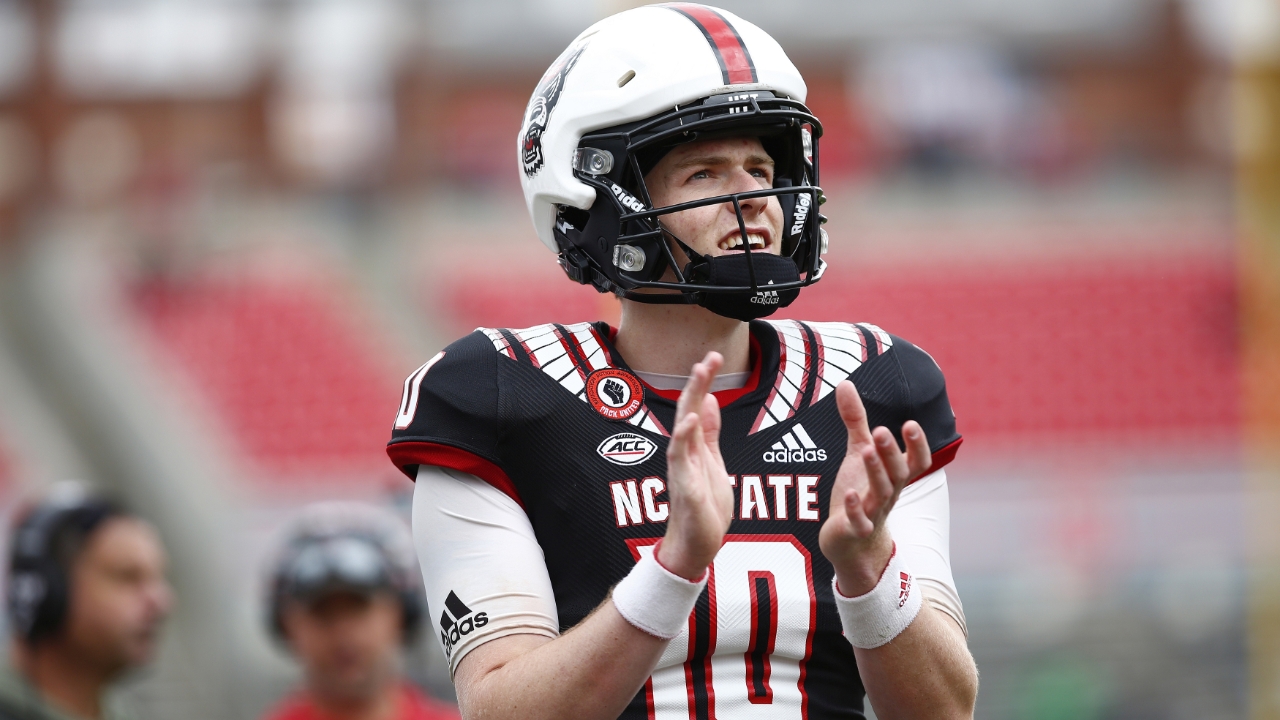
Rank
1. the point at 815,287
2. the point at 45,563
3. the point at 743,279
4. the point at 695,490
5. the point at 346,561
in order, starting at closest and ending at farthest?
the point at 695,490 < the point at 743,279 < the point at 45,563 < the point at 346,561 < the point at 815,287

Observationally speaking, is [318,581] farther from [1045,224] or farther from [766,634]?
[1045,224]

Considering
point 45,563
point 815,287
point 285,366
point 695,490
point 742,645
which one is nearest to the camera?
point 695,490

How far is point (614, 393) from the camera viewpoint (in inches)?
75.9

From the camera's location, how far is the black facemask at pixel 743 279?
190 cm

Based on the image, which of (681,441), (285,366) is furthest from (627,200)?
(285,366)

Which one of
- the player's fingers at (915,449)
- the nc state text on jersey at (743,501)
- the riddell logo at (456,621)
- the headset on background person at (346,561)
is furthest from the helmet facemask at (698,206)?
the headset on background person at (346,561)

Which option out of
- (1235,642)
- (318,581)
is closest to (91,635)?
(318,581)

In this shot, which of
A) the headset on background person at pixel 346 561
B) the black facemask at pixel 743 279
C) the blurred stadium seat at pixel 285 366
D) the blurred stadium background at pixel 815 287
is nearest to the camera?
the black facemask at pixel 743 279

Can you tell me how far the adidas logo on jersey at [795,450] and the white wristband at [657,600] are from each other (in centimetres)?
30

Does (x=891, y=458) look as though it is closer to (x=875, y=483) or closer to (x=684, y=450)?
(x=875, y=483)

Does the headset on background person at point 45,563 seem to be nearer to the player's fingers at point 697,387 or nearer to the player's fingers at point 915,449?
the player's fingers at point 697,387

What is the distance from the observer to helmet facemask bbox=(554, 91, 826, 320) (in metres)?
1.91

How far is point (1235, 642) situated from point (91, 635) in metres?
7.72

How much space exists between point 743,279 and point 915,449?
1.23ft
